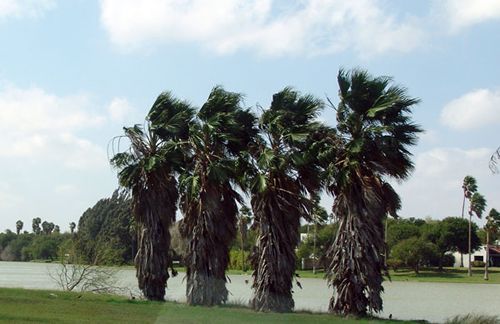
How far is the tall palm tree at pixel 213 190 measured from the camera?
26.5 meters

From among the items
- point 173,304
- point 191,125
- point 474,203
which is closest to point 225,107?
point 191,125

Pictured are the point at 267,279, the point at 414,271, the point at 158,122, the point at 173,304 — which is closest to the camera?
the point at 267,279

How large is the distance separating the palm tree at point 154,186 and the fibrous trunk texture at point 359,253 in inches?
302

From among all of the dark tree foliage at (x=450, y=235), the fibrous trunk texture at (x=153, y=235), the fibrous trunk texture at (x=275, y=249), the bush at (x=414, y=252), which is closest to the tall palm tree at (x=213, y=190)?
the fibrous trunk texture at (x=153, y=235)

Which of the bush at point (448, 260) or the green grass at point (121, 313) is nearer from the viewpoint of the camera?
the green grass at point (121, 313)

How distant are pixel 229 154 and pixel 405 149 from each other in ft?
22.9

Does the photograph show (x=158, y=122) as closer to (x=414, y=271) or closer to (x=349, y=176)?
(x=349, y=176)

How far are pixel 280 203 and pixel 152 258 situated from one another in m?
6.20

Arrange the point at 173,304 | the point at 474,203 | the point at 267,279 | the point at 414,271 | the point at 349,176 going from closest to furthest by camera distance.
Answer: the point at 349,176, the point at 267,279, the point at 173,304, the point at 474,203, the point at 414,271

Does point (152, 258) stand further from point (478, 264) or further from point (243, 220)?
point (478, 264)

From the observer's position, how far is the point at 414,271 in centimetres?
8881

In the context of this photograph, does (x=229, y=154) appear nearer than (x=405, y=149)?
No

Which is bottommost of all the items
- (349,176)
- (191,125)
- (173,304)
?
Answer: (173,304)

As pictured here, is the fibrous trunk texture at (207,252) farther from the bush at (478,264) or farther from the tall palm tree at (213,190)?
the bush at (478,264)
